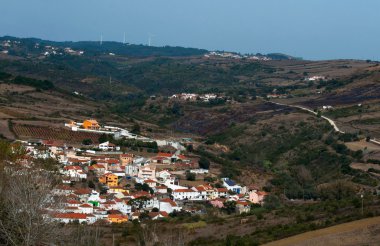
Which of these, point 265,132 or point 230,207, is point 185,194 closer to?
point 230,207

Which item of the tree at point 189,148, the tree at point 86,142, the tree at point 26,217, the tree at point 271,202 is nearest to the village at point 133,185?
the tree at point 271,202

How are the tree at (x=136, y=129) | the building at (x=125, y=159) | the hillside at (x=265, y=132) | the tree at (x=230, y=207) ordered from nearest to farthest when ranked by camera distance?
the hillside at (x=265, y=132), the tree at (x=230, y=207), the building at (x=125, y=159), the tree at (x=136, y=129)

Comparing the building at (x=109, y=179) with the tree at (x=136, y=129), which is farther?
the tree at (x=136, y=129)

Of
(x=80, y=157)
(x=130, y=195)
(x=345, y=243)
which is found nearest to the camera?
(x=345, y=243)

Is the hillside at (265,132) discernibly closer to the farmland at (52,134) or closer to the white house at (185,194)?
the farmland at (52,134)

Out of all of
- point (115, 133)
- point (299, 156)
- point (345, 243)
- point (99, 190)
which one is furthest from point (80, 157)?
point (345, 243)

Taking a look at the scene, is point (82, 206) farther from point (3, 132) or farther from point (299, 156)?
point (299, 156)

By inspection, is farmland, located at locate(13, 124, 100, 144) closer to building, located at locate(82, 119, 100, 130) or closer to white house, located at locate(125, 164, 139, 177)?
building, located at locate(82, 119, 100, 130)

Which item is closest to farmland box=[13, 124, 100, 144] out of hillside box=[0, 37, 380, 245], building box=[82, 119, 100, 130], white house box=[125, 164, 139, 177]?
hillside box=[0, 37, 380, 245]
